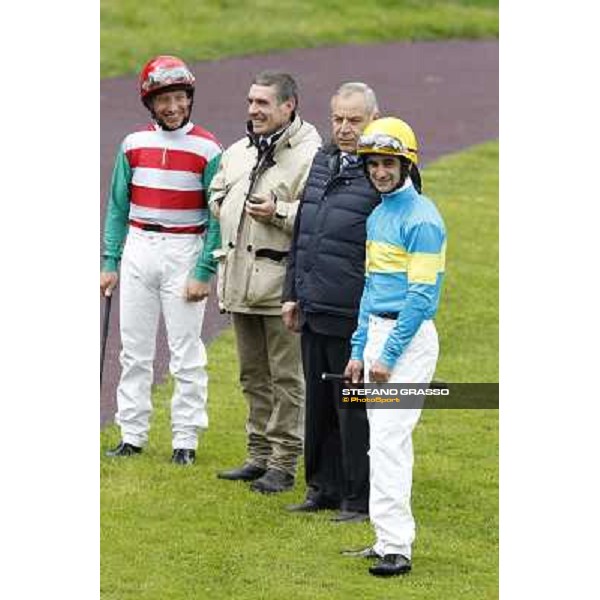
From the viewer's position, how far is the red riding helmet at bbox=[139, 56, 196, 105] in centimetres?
880

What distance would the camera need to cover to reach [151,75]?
8844mm

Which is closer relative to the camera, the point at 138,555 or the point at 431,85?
the point at 138,555

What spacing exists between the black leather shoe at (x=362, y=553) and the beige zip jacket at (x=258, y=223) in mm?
1209

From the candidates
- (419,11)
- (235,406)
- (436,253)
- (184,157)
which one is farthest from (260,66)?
(436,253)

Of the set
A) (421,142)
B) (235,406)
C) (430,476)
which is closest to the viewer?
(430,476)

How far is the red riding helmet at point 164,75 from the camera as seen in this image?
8805mm

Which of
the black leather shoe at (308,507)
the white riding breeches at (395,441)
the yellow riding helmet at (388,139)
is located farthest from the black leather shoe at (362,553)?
the yellow riding helmet at (388,139)

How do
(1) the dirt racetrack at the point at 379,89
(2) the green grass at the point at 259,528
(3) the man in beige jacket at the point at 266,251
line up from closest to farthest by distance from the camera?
(2) the green grass at the point at 259,528, (3) the man in beige jacket at the point at 266,251, (1) the dirt racetrack at the point at 379,89

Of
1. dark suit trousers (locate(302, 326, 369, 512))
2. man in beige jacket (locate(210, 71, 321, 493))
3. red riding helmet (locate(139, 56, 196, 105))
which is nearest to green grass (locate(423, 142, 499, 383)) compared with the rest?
man in beige jacket (locate(210, 71, 321, 493))

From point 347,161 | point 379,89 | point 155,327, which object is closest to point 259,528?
point 155,327

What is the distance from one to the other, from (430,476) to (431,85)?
11.4 m

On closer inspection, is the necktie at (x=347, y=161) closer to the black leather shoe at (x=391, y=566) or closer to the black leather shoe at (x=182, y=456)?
the black leather shoe at (x=391, y=566)

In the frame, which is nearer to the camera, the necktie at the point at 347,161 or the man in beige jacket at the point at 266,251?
the necktie at the point at 347,161

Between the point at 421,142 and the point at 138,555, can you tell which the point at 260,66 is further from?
the point at 138,555
